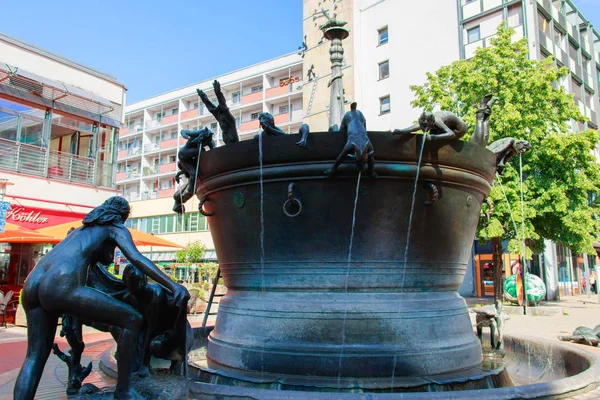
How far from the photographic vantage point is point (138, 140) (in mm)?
59500

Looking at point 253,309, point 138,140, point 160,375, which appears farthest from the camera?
point 138,140

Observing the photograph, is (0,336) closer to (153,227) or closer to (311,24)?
(311,24)

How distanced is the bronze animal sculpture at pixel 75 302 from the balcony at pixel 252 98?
45052 mm

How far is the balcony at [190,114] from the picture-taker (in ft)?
172

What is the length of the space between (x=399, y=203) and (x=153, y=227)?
159 ft

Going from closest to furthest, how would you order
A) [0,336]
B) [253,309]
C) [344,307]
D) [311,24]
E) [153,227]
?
[344,307]
[253,309]
[0,336]
[311,24]
[153,227]

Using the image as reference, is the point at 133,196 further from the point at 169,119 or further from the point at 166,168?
the point at 169,119

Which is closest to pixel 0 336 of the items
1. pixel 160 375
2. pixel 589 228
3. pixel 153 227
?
pixel 160 375

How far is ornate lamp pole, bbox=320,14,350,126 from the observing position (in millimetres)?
6344

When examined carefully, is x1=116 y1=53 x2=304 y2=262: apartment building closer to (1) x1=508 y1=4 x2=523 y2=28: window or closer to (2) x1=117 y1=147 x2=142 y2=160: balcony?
(2) x1=117 y1=147 x2=142 y2=160: balcony

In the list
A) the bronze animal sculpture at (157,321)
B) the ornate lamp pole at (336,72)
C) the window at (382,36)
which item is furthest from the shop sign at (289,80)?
the bronze animal sculpture at (157,321)

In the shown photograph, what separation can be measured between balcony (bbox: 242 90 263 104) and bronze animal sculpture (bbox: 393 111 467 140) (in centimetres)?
4404

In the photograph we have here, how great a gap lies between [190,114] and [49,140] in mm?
31761

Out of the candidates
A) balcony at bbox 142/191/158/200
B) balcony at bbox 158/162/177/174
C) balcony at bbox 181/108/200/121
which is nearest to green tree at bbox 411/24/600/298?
balcony at bbox 181/108/200/121
